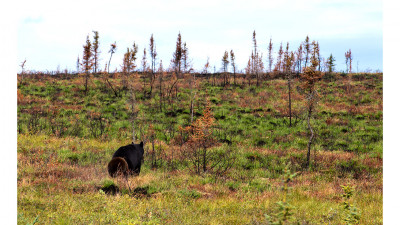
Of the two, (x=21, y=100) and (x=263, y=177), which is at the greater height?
(x=21, y=100)

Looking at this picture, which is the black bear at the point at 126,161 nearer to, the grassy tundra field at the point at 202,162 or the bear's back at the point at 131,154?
the bear's back at the point at 131,154

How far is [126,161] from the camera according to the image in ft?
31.6

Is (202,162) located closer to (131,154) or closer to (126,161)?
(131,154)

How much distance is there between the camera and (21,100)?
29734mm

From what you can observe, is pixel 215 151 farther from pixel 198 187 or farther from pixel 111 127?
pixel 111 127

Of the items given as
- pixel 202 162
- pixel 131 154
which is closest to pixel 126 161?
pixel 131 154

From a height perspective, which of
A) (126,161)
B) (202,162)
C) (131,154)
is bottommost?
(202,162)

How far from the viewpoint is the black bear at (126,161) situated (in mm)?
9305

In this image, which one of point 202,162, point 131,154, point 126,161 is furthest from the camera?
point 202,162

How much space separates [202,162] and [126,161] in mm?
4535

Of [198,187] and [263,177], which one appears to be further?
[263,177]
